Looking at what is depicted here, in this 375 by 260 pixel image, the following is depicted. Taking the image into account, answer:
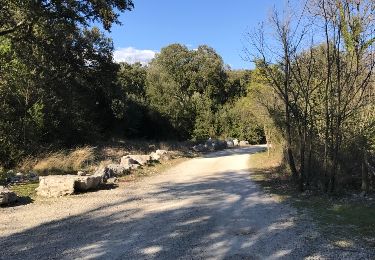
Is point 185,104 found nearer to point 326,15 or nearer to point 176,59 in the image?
point 176,59

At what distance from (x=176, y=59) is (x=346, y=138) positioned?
4384cm

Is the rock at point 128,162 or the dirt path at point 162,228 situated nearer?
the dirt path at point 162,228

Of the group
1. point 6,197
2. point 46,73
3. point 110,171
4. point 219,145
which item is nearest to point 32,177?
point 110,171

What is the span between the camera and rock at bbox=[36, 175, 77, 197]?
10.9m

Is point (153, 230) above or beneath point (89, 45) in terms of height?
beneath

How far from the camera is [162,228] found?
741 cm

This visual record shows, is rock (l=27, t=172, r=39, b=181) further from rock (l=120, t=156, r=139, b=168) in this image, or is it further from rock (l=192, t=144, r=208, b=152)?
rock (l=192, t=144, r=208, b=152)

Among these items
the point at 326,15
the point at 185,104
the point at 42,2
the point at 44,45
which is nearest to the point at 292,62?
the point at 326,15

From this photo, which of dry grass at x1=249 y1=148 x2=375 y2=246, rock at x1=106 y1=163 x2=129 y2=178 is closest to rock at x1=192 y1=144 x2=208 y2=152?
rock at x1=106 y1=163 x2=129 y2=178

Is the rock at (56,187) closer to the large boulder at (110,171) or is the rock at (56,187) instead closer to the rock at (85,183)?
the rock at (85,183)

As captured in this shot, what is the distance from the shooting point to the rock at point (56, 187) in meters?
10.9

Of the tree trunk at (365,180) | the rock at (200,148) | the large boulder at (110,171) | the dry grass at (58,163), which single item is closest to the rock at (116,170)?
the large boulder at (110,171)

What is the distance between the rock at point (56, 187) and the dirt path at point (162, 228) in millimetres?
361

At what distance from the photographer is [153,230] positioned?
7266mm
